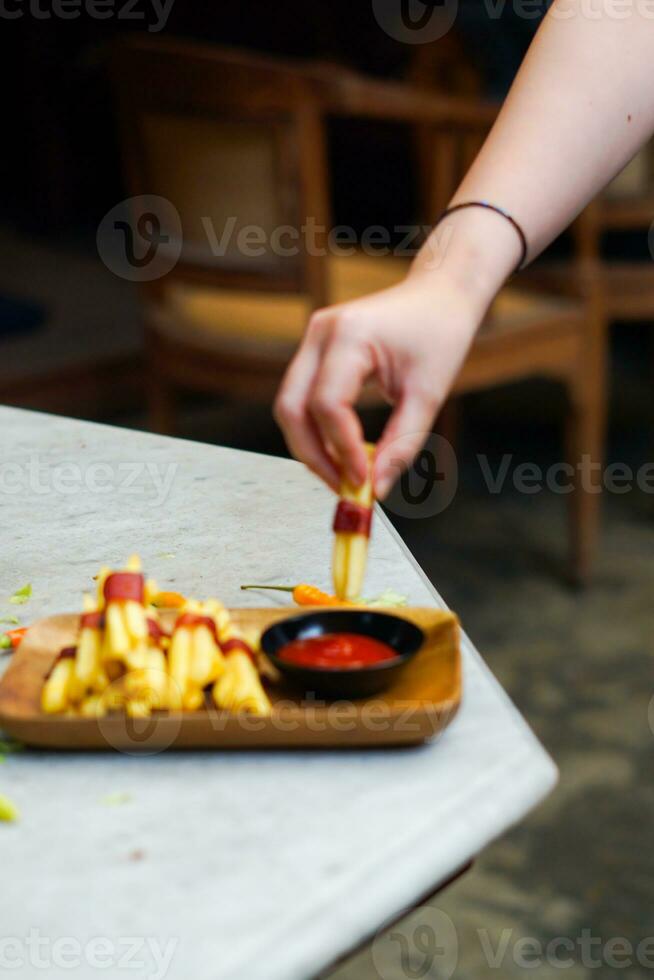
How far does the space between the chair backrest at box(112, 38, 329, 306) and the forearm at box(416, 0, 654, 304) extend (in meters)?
1.28

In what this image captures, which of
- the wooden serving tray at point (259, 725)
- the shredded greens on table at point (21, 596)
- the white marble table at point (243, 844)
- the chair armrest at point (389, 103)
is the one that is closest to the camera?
the white marble table at point (243, 844)

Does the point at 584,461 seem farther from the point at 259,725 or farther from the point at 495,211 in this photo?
the point at 259,725

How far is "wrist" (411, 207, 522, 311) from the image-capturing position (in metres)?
0.79

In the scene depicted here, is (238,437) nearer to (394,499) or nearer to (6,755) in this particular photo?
(394,499)

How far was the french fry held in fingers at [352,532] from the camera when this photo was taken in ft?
2.48

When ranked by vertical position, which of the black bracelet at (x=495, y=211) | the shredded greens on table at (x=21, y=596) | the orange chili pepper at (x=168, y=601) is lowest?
the shredded greens on table at (x=21, y=596)

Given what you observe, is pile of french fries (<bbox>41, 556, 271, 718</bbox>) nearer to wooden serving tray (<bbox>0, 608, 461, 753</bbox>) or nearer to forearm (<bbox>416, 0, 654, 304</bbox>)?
wooden serving tray (<bbox>0, 608, 461, 753</bbox>)

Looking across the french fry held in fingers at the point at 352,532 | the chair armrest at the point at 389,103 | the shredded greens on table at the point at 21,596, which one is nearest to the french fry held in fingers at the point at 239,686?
the french fry held in fingers at the point at 352,532

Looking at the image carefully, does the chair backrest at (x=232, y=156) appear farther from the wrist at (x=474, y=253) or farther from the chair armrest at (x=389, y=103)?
the wrist at (x=474, y=253)

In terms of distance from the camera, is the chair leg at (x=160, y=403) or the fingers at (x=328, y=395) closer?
the fingers at (x=328, y=395)

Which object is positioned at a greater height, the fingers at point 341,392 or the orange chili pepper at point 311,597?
the fingers at point 341,392

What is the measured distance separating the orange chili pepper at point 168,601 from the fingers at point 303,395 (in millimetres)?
170

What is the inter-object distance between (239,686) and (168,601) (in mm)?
185

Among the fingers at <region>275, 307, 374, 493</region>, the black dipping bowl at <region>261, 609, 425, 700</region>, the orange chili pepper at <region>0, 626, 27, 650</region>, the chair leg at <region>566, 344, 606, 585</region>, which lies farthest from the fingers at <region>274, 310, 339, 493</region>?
the chair leg at <region>566, 344, 606, 585</region>
